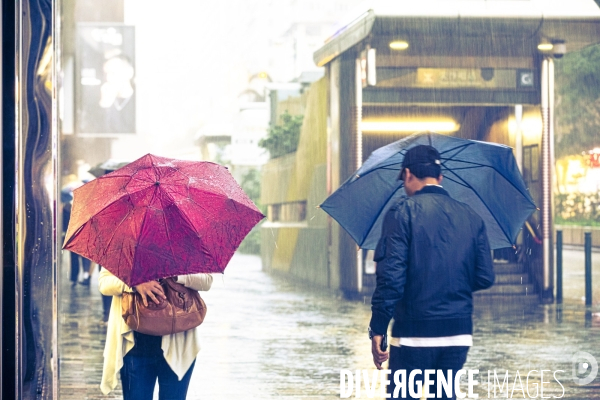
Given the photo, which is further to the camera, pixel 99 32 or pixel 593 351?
pixel 99 32

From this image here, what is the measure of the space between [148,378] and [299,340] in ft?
17.0

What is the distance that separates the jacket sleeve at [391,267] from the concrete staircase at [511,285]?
822 centimetres

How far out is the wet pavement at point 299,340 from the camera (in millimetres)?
7055

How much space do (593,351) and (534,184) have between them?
14.2 feet

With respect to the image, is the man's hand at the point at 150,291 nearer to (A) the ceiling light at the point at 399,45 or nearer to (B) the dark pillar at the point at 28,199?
(B) the dark pillar at the point at 28,199

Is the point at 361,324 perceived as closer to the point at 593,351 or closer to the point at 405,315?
the point at 593,351

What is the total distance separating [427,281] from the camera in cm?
397

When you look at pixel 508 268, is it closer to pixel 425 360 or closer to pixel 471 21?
pixel 471 21

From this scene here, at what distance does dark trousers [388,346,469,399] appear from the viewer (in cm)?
397

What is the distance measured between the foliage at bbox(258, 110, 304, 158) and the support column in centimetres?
321

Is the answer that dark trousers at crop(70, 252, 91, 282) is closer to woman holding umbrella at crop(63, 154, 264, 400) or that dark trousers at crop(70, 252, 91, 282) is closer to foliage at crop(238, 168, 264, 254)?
foliage at crop(238, 168, 264, 254)

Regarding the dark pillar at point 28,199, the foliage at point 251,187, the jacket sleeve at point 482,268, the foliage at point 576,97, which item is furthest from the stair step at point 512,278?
the jacket sleeve at point 482,268

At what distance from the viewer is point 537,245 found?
40.8 feet

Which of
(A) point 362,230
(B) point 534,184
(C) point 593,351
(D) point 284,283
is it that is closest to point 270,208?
(D) point 284,283
